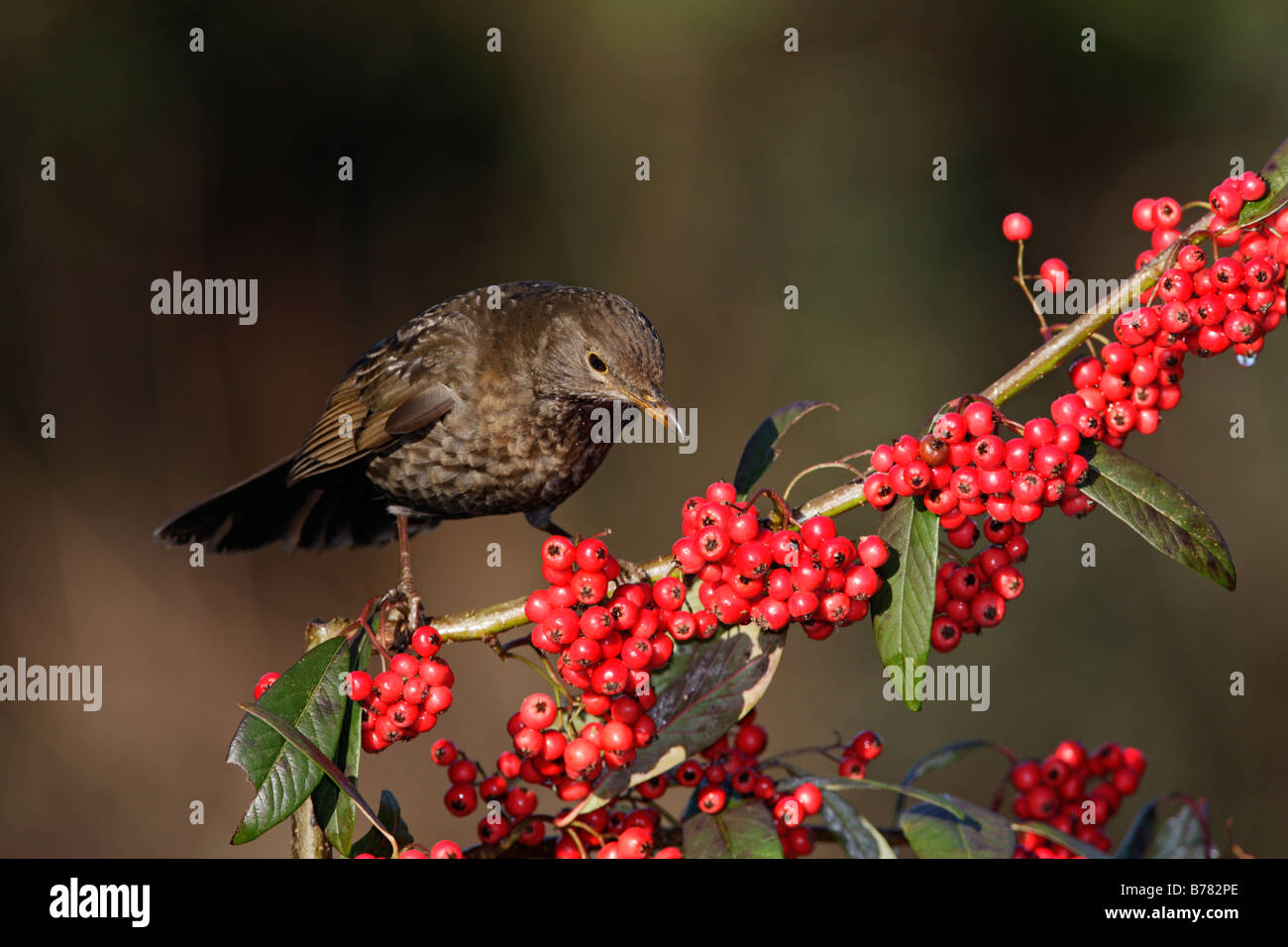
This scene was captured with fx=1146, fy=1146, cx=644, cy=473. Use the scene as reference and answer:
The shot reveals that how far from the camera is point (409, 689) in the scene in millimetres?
1787

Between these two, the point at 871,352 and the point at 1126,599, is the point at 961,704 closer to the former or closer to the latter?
the point at 1126,599

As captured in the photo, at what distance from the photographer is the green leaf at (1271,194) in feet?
5.55

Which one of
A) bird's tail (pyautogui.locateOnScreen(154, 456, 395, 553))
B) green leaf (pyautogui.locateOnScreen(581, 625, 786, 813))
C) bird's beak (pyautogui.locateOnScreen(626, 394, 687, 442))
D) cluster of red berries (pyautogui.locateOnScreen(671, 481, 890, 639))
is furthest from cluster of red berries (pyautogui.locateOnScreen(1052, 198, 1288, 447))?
bird's tail (pyautogui.locateOnScreen(154, 456, 395, 553))

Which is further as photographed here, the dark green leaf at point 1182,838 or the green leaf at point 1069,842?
the dark green leaf at point 1182,838

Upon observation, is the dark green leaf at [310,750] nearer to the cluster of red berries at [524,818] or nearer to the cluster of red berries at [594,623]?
the cluster of red berries at [524,818]

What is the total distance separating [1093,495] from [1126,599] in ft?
14.4

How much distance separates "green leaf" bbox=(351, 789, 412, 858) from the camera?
1.82 metres

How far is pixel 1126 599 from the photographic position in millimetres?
5727

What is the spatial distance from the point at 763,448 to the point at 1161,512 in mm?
695

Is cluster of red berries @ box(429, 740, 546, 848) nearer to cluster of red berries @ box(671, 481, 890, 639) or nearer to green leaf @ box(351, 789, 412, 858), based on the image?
green leaf @ box(351, 789, 412, 858)

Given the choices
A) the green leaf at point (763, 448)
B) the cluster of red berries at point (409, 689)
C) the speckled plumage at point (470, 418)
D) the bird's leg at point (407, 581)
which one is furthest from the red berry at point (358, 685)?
the speckled plumage at point (470, 418)

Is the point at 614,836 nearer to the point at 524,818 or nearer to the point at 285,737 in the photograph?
the point at 524,818

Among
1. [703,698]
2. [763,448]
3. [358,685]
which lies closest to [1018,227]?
[763,448]

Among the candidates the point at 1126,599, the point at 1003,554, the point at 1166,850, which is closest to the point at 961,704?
the point at 1126,599
